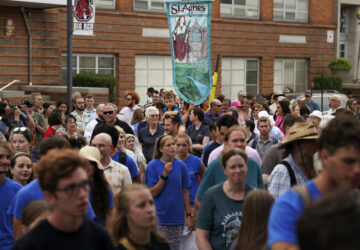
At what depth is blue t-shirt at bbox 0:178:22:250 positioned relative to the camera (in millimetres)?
5461

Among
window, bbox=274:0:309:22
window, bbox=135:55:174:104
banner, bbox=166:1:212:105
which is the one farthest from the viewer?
window, bbox=274:0:309:22

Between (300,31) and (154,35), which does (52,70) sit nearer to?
(154,35)

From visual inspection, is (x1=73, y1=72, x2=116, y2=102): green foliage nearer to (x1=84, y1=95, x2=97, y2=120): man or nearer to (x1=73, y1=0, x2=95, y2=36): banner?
(x1=73, y1=0, x2=95, y2=36): banner

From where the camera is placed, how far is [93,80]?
2497 centimetres

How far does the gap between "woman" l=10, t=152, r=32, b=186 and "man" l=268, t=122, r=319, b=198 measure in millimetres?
2314

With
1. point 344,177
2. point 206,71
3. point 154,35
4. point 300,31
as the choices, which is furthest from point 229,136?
point 300,31

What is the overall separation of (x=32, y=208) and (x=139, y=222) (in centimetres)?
Result: 68

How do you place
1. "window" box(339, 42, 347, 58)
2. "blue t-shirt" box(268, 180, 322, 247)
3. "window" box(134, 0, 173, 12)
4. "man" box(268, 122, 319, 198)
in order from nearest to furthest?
"blue t-shirt" box(268, 180, 322, 247), "man" box(268, 122, 319, 198), "window" box(134, 0, 173, 12), "window" box(339, 42, 347, 58)

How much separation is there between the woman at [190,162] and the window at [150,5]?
68.6 feet

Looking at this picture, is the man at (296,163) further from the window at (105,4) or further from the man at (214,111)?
the window at (105,4)

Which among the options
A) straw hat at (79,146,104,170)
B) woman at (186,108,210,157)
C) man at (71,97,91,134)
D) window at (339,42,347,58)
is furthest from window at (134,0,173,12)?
straw hat at (79,146,104,170)

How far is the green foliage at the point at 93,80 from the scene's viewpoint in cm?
2483

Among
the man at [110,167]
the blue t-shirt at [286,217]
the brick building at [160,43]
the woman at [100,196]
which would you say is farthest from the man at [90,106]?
the blue t-shirt at [286,217]

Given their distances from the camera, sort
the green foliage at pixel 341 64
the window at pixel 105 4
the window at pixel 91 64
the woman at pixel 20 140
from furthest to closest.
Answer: the green foliage at pixel 341 64 < the window at pixel 105 4 < the window at pixel 91 64 < the woman at pixel 20 140
